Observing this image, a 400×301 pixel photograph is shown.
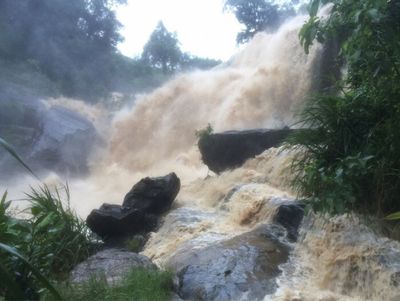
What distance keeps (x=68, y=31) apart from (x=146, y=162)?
1723 centimetres

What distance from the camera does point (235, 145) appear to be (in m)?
10.9

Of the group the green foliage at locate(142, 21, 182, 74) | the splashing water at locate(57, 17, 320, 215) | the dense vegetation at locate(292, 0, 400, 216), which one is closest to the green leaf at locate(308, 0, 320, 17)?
the dense vegetation at locate(292, 0, 400, 216)

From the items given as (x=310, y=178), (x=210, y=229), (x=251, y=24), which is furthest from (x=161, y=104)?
(x=251, y=24)

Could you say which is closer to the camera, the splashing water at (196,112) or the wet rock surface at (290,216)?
the wet rock surface at (290,216)

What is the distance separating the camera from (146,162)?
1725cm

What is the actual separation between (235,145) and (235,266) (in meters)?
5.68

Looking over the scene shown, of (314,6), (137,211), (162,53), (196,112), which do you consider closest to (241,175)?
(137,211)

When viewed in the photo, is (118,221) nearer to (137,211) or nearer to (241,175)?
(137,211)

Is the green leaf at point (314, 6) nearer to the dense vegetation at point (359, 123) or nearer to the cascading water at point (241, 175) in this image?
the dense vegetation at point (359, 123)

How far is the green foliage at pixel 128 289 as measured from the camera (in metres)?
4.14

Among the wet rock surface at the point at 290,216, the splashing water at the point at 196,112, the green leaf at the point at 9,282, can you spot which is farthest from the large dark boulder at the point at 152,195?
the green leaf at the point at 9,282

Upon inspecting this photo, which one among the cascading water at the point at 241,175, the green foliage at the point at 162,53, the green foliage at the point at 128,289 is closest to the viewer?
the green foliage at the point at 128,289

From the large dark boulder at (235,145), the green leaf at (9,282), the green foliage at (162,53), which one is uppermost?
the green foliage at (162,53)

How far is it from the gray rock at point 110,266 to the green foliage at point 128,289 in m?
0.26
